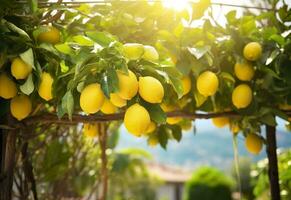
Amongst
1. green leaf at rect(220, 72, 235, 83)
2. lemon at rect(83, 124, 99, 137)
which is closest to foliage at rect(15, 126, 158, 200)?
lemon at rect(83, 124, 99, 137)

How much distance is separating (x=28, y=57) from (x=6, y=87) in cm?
13

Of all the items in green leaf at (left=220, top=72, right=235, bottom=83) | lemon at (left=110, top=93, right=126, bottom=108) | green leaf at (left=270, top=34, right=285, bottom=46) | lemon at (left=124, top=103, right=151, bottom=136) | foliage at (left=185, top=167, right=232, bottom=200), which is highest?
green leaf at (left=270, top=34, right=285, bottom=46)

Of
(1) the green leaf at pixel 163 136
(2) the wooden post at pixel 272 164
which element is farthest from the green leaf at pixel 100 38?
(2) the wooden post at pixel 272 164

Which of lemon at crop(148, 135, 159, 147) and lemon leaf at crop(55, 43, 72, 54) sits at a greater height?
lemon leaf at crop(55, 43, 72, 54)

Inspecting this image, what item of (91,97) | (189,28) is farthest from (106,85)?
(189,28)

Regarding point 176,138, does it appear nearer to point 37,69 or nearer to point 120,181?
point 37,69

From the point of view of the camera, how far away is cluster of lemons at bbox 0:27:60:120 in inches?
44.3

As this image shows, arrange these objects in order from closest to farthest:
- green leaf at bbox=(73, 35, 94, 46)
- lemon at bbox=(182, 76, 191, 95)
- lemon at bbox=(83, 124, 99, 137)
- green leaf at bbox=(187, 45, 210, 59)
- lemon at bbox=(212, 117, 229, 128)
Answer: green leaf at bbox=(73, 35, 94, 46) < green leaf at bbox=(187, 45, 210, 59) < lemon at bbox=(182, 76, 191, 95) < lemon at bbox=(83, 124, 99, 137) < lemon at bbox=(212, 117, 229, 128)

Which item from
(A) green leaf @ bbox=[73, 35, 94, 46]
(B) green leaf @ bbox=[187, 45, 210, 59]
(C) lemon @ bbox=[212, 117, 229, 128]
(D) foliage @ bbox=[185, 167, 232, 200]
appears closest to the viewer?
(A) green leaf @ bbox=[73, 35, 94, 46]

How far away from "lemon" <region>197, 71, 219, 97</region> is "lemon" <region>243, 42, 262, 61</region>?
0.16 m

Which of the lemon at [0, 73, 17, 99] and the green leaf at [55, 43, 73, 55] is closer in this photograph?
the green leaf at [55, 43, 73, 55]

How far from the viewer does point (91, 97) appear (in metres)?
0.99

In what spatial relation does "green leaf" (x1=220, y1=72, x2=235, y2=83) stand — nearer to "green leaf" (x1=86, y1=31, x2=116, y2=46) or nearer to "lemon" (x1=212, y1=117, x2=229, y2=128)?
"lemon" (x1=212, y1=117, x2=229, y2=128)

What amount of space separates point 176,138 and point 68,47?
0.83m
